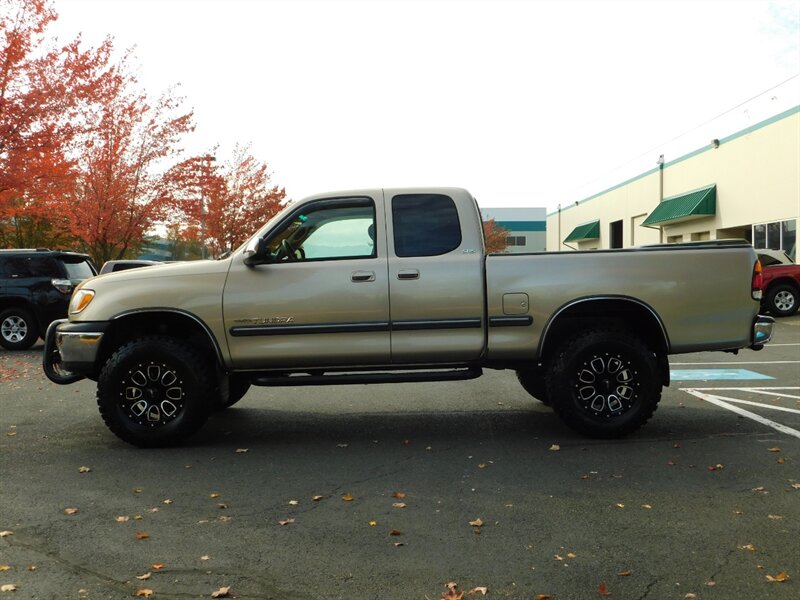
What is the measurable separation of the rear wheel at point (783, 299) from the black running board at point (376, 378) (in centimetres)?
1593

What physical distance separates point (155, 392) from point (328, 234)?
6.63 feet

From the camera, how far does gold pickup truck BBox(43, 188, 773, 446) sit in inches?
260

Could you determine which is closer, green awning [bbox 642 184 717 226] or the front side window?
the front side window

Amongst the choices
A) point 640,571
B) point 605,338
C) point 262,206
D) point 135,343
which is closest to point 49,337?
point 135,343

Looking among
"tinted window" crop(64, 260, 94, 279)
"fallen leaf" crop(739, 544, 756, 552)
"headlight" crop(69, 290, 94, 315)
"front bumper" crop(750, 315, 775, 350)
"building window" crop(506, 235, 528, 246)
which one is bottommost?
"fallen leaf" crop(739, 544, 756, 552)

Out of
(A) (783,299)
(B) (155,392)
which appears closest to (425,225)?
(B) (155,392)

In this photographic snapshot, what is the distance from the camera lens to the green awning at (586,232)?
46.0 meters

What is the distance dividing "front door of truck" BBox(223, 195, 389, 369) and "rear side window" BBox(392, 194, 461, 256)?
11.2 inches

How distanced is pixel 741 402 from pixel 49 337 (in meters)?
7.05

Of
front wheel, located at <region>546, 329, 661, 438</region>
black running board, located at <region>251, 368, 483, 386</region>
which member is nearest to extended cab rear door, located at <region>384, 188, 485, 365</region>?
black running board, located at <region>251, 368, 483, 386</region>

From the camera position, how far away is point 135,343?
6.69 metres

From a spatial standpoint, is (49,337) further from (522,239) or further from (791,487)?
(522,239)

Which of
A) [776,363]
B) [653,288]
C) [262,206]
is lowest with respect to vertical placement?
[776,363]

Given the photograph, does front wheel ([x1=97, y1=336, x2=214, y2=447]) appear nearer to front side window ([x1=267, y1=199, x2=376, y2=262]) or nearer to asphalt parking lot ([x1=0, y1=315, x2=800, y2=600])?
asphalt parking lot ([x1=0, y1=315, x2=800, y2=600])
